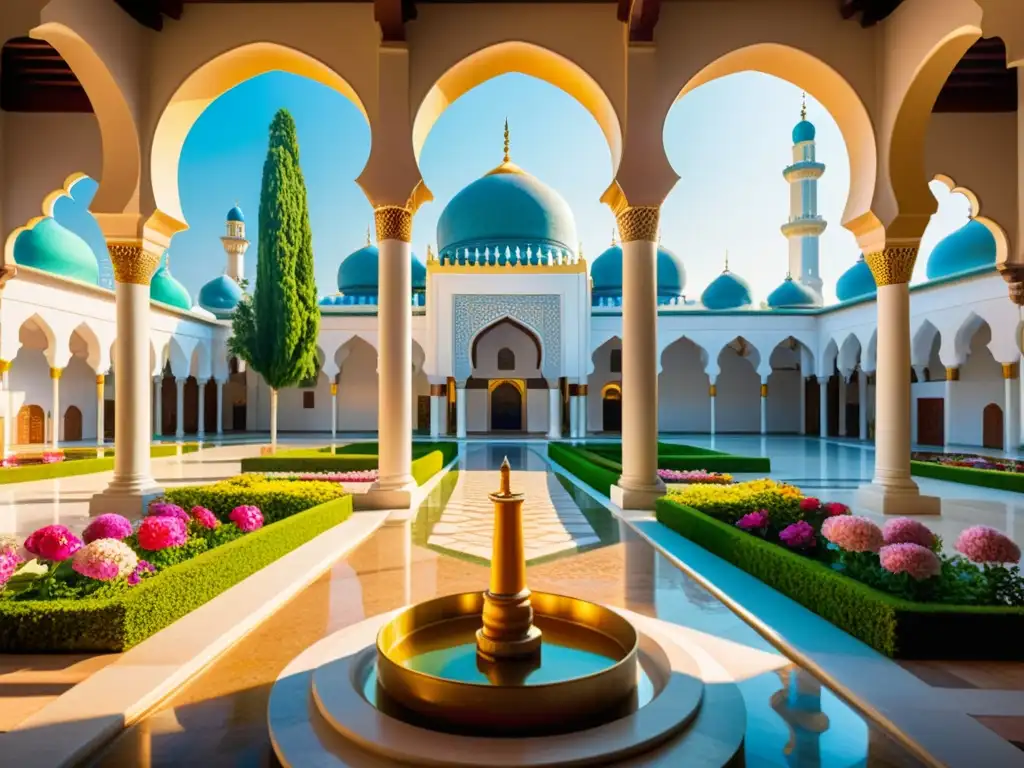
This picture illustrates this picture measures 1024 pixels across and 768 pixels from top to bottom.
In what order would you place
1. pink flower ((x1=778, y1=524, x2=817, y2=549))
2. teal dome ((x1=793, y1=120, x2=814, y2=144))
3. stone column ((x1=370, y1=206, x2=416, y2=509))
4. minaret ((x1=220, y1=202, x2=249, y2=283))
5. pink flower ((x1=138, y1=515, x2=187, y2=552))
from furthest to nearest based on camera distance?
1. minaret ((x1=220, y1=202, x2=249, y2=283))
2. teal dome ((x1=793, y1=120, x2=814, y2=144))
3. stone column ((x1=370, y1=206, x2=416, y2=509))
4. pink flower ((x1=778, y1=524, x2=817, y2=549))
5. pink flower ((x1=138, y1=515, x2=187, y2=552))

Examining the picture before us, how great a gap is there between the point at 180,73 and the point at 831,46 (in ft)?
22.7

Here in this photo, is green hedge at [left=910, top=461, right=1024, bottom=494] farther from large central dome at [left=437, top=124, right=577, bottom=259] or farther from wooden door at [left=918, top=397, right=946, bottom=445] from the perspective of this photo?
large central dome at [left=437, top=124, right=577, bottom=259]

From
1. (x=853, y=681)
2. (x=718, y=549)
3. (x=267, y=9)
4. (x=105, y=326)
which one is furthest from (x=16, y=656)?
(x=105, y=326)

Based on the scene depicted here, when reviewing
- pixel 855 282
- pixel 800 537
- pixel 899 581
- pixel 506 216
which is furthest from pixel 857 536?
pixel 855 282

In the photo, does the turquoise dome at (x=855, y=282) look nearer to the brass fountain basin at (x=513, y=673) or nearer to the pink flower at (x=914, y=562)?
the pink flower at (x=914, y=562)

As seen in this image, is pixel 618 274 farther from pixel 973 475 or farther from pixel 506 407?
pixel 973 475

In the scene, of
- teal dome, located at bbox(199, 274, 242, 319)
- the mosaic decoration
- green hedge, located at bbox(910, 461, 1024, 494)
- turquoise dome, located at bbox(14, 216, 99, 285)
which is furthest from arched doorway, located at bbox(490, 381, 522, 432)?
green hedge, located at bbox(910, 461, 1024, 494)

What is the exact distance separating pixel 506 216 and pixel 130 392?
17.4 m

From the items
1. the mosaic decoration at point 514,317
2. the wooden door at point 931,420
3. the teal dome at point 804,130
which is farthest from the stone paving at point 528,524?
the teal dome at point 804,130

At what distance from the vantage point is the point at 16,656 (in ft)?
10.1

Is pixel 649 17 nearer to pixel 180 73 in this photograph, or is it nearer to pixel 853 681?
pixel 180 73

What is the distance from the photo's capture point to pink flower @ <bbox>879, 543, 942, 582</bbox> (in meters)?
3.26

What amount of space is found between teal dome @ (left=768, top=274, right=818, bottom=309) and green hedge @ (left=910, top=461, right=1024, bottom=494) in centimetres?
1384

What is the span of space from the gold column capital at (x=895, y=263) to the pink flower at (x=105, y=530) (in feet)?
24.2
